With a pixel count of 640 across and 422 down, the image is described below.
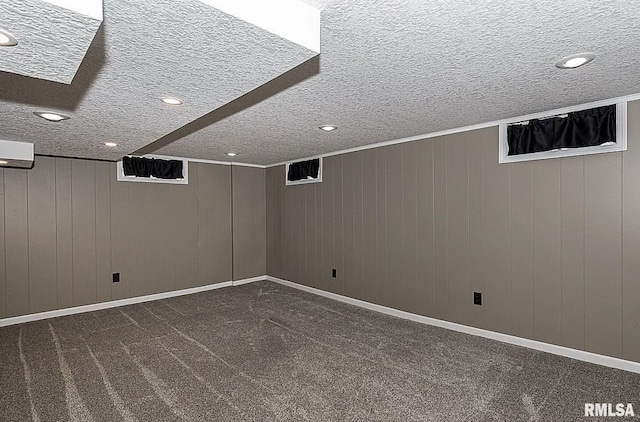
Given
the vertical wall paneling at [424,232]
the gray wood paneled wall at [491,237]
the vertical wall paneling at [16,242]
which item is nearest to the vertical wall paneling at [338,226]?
the gray wood paneled wall at [491,237]

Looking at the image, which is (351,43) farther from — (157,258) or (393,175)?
(157,258)

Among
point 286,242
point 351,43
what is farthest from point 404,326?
point 351,43

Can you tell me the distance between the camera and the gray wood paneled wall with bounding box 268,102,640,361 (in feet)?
9.27

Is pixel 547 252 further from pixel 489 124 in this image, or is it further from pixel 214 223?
pixel 214 223

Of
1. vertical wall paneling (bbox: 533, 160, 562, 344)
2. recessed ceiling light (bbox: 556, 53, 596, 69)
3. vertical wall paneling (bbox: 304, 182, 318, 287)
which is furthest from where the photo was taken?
vertical wall paneling (bbox: 304, 182, 318, 287)

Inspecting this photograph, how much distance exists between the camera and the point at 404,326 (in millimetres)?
3945

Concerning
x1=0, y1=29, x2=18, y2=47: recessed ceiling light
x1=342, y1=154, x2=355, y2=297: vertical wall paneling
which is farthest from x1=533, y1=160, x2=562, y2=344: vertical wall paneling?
x1=0, y1=29, x2=18, y2=47: recessed ceiling light

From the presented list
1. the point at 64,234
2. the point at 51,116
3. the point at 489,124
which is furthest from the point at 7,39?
the point at 64,234

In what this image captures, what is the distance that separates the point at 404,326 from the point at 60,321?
13.7ft

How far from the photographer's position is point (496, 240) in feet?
11.5

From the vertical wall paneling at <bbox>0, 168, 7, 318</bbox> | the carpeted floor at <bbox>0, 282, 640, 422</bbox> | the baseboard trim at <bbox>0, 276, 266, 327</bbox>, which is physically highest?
the vertical wall paneling at <bbox>0, 168, 7, 318</bbox>

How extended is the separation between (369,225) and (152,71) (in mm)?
3443

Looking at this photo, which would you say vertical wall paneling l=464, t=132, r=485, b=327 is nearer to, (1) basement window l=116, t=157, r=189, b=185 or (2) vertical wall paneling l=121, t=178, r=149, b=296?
(1) basement window l=116, t=157, r=189, b=185

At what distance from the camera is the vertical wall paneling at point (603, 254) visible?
2811 mm
